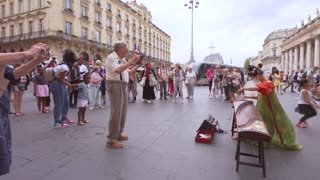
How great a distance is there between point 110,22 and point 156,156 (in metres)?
50.7

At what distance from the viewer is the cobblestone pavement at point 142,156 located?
3.61 meters

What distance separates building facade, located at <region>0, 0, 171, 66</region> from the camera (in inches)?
1521

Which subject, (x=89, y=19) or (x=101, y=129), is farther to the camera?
(x=89, y=19)

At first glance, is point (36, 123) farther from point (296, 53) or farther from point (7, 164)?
point (296, 53)

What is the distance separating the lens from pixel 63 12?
3938 centimetres

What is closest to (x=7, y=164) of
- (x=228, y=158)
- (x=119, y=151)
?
(x=119, y=151)

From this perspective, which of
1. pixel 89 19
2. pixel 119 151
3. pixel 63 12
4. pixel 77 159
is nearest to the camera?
pixel 77 159

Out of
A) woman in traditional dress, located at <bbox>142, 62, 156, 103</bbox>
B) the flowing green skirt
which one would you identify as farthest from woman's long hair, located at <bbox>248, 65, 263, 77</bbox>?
woman in traditional dress, located at <bbox>142, 62, 156, 103</bbox>

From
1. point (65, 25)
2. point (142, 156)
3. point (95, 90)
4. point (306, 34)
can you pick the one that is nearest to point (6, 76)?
point (142, 156)

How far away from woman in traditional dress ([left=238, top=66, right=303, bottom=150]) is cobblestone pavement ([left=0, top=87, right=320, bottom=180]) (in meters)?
0.21

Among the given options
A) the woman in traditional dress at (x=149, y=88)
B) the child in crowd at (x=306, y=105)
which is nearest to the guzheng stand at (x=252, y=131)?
the child in crowd at (x=306, y=105)

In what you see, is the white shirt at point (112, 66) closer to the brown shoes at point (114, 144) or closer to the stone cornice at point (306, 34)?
the brown shoes at point (114, 144)

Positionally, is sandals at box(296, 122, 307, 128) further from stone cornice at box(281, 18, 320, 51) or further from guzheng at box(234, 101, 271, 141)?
stone cornice at box(281, 18, 320, 51)

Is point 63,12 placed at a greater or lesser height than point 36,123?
greater
